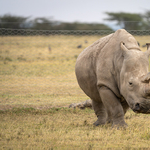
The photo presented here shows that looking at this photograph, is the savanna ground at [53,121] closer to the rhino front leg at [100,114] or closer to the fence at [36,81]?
the fence at [36,81]

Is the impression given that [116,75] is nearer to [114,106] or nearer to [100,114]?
[114,106]

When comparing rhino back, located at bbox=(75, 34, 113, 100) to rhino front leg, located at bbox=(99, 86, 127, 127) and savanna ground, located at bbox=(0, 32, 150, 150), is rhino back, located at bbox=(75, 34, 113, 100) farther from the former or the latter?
savanna ground, located at bbox=(0, 32, 150, 150)

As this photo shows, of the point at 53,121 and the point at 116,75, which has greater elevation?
the point at 116,75

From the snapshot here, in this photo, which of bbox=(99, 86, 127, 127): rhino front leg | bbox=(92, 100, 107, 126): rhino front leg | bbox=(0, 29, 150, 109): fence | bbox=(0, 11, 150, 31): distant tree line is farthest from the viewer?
bbox=(0, 11, 150, 31): distant tree line

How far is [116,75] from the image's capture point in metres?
5.79

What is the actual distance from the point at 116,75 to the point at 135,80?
2.31ft

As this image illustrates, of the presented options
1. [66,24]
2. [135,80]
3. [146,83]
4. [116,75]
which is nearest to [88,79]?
[116,75]

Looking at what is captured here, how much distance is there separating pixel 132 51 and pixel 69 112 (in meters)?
3.44

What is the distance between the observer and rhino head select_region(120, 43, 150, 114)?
495 centimetres

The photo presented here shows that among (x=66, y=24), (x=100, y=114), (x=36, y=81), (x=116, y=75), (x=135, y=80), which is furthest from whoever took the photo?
(x=66, y=24)

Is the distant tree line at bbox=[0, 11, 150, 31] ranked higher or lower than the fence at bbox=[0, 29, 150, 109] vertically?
higher

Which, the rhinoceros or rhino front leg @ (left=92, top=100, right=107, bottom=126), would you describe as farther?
rhino front leg @ (left=92, top=100, right=107, bottom=126)

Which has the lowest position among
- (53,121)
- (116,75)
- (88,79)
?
(53,121)

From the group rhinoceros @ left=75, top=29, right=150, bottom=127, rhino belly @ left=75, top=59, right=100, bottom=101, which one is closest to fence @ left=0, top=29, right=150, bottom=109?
rhino belly @ left=75, top=59, right=100, bottom=101
